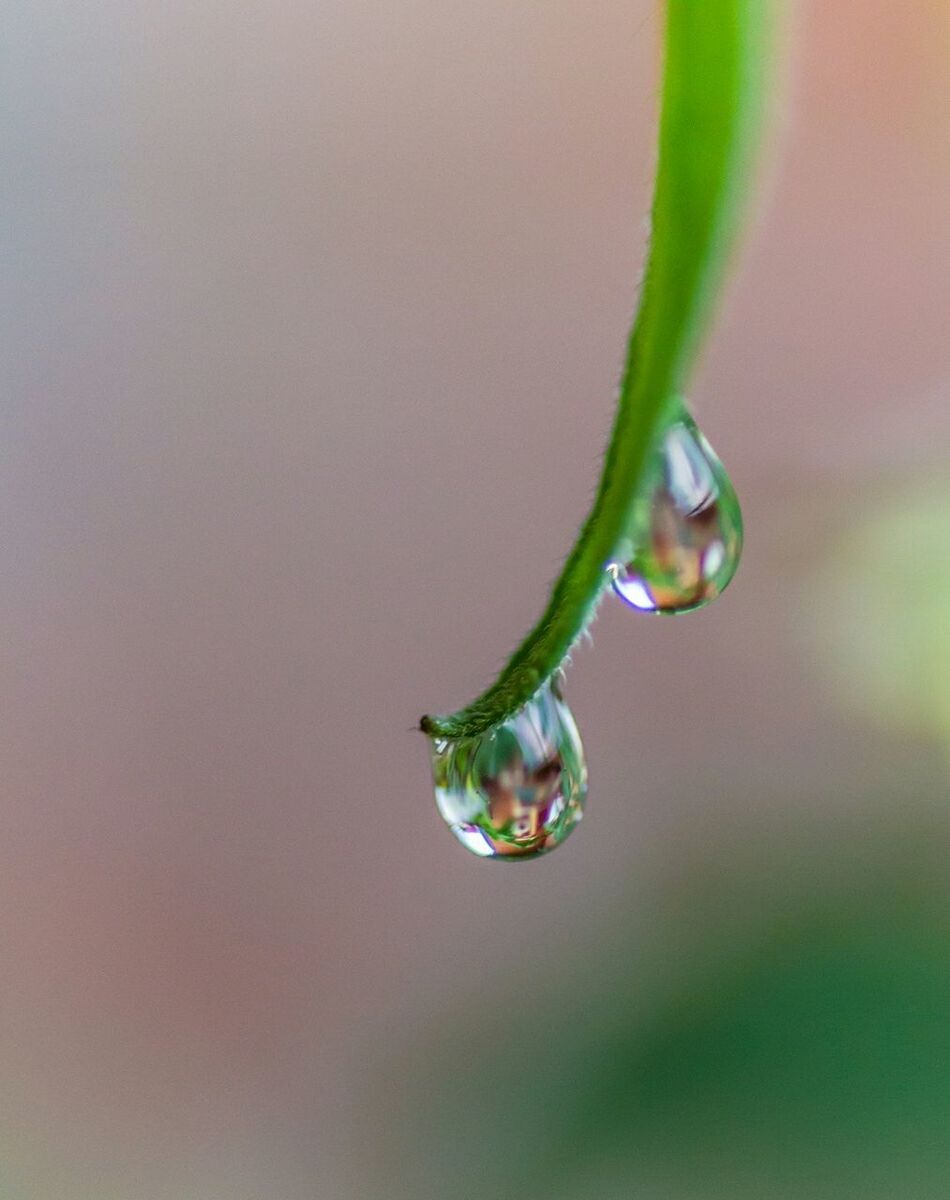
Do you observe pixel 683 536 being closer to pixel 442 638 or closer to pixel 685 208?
pixel 685 208

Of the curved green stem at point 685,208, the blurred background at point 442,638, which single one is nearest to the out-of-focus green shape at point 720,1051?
the blurred background at point 442,638

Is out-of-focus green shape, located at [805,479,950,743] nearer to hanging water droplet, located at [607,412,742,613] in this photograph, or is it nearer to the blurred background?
the blurred background

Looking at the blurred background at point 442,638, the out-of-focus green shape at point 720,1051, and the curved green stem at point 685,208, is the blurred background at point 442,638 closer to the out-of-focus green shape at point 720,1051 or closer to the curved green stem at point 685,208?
the out-of-focus green shape at point 720,1051

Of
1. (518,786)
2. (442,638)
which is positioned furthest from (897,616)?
(518,786)

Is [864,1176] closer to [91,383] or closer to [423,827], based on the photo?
[423,827]

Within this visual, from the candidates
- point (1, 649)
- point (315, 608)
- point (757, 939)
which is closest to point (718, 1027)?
point (757, 939)

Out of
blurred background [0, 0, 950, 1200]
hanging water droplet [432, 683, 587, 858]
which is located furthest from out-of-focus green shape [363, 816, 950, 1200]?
hanging water droplet [432, 683, 587, 858]
